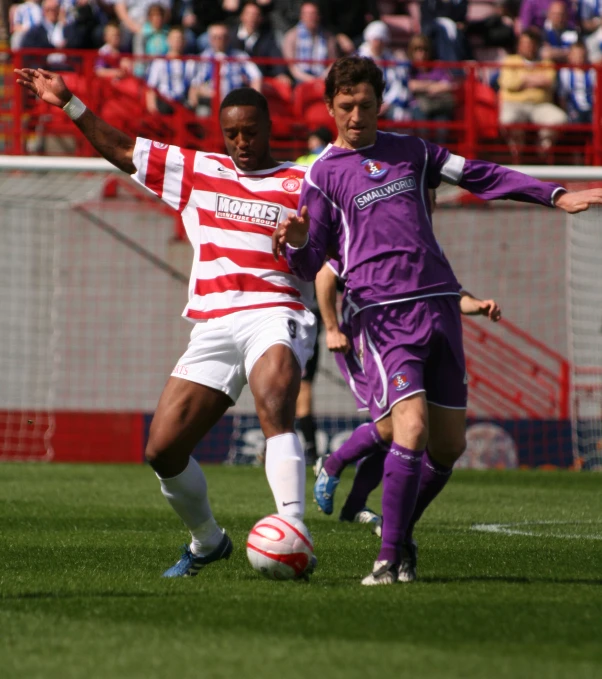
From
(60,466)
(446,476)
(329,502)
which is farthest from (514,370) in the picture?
(446,476)

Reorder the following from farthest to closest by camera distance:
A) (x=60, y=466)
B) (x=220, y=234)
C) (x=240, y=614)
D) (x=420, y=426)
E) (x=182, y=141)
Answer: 1. (x=182, y=141)
2. (x=60, y=466)
3. (x=220, y=234)
4. (x=420, y=426)
5. (x=240, y=614)

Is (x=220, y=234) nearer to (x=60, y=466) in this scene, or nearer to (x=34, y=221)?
(x=60, y=466)

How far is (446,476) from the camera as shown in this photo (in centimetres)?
558

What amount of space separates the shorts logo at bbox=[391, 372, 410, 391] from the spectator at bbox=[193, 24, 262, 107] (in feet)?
33.1

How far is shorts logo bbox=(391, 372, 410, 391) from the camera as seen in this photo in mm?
5051

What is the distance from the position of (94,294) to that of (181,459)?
11.2 meters

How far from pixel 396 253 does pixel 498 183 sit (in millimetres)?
591

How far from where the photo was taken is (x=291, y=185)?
5.47 metres

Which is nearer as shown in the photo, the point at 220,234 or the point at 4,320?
the point at 220,234

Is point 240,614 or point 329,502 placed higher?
point 240,614

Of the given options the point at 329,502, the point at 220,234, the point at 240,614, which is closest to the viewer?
the point at 240,614

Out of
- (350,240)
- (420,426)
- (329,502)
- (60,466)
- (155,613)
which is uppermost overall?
(350,240)

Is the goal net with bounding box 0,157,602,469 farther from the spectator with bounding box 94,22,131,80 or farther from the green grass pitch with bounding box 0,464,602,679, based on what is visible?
the green grass pitch with bounding box 0,464,602,679

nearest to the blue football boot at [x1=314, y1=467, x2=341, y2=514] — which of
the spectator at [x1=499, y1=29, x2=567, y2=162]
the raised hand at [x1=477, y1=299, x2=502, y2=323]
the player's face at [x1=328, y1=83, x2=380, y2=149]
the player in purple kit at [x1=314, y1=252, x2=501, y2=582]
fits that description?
the player in purple kit at [x1=314, y1=252, x2=501, y2=582]
